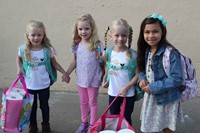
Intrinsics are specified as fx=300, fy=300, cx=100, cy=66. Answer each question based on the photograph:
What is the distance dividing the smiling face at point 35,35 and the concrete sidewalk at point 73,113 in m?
1.18

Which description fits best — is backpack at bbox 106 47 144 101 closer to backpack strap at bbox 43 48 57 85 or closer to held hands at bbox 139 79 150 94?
held hands at bbox 139 79 150 94

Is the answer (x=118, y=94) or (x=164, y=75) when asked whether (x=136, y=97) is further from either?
(x=164, y=75)

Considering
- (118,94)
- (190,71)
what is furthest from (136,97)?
(190,71)

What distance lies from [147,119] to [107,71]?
2.28 ft

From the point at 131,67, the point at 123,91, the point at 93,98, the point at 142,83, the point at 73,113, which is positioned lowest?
the point at 73,113

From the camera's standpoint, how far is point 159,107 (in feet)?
9.51

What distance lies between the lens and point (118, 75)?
3.15 meters

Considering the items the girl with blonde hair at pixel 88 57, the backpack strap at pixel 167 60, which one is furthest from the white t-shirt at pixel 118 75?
the backpack strap at pixel 167 60

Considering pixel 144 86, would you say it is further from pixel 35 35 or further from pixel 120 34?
pixel 35 35

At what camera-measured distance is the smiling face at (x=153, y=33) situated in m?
2.79

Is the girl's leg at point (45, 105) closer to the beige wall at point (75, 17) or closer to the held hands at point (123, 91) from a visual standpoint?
the held hands at point (123, 91)

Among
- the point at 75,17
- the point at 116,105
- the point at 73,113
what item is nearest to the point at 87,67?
the point at 116,105

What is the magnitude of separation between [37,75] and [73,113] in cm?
109

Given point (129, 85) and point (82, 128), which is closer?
point (129, 85)
